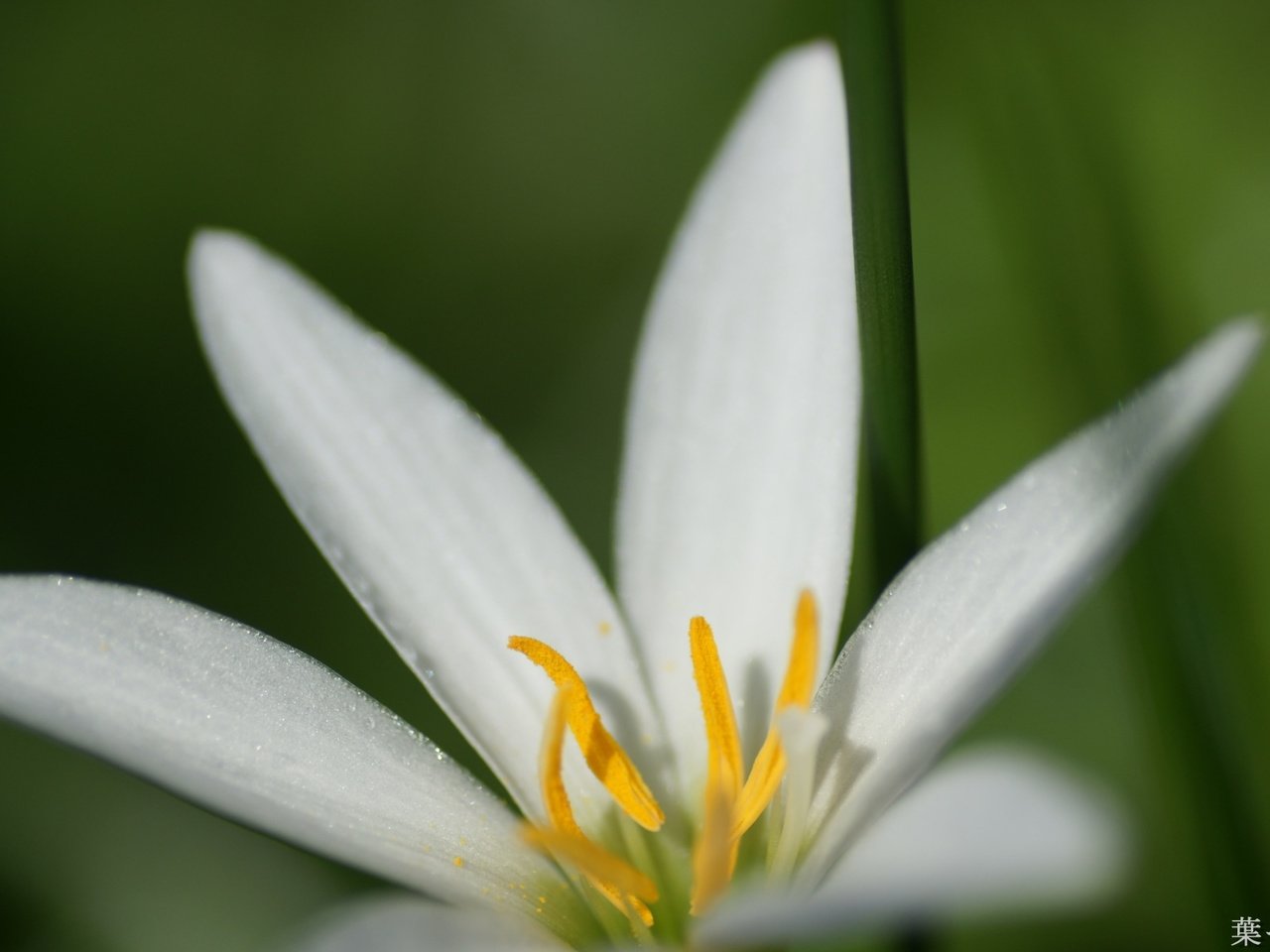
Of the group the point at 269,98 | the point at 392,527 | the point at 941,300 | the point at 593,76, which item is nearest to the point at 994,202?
the point at 941,300

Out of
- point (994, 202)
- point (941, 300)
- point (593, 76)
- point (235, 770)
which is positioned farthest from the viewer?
point (593, 76)

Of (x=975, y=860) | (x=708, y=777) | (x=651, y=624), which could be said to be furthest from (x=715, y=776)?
(x=975, y=860)

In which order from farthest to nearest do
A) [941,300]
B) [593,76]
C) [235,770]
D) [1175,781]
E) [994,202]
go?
[593,76]
[941,300]
[994,202]
[1175,781]
[235,770]

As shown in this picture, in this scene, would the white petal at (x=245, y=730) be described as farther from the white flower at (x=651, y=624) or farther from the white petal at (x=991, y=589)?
the white petal at (x=991, y=589)

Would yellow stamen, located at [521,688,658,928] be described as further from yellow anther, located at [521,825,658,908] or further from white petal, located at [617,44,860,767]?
white petal, located at [617,44,860,767]

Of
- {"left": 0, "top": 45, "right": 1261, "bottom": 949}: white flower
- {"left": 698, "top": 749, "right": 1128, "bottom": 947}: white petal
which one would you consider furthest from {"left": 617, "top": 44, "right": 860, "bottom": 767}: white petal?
{"left": 698, "top": 749, "right": 1128, "bottom": 947}: white petal

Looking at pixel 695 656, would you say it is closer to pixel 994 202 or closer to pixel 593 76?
pixel 994 202

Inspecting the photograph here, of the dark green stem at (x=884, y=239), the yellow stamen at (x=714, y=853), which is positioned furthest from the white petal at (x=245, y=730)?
the dark green stem at (x=884, y=239)
